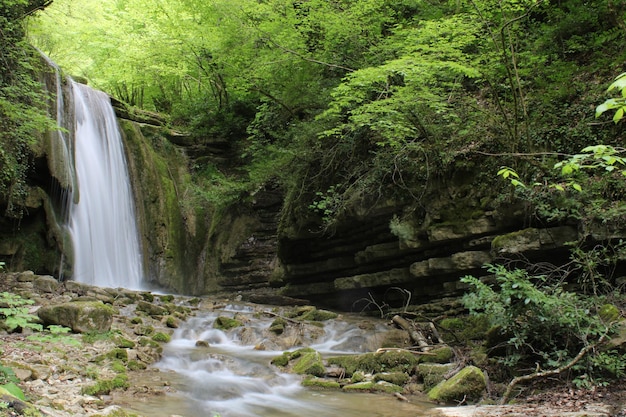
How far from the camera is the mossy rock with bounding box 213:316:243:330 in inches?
386

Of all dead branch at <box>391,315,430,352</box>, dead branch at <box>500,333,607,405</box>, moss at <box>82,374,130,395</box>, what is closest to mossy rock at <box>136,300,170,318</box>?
moss at <box>82,374,130,395</box>

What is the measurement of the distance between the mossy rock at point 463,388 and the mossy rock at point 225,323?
206 inches

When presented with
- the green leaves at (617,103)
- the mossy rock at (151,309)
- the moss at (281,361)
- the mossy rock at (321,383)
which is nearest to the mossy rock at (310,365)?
the moss at (281,361)

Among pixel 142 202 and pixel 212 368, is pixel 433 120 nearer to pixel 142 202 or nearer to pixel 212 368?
pixel 212 368

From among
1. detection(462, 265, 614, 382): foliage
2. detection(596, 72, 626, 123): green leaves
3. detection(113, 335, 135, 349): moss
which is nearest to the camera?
detection(596, 72, 626, 123): green leaves

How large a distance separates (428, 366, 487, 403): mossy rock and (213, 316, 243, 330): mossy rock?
5238 millimetres

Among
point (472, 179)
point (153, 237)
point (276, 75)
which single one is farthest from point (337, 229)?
point (153, 237)

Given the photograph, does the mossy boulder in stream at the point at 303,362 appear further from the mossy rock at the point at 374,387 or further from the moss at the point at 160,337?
the moss at the point at 160,337

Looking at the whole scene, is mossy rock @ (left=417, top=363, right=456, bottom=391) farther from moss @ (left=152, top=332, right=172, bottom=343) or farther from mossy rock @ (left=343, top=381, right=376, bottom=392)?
moss @ (left=152, top=332, right=172, bottom=343)

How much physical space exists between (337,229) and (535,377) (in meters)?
7.13

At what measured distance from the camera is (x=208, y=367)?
732cm

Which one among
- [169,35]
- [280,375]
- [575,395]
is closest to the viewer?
[575,395]

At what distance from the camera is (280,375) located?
23.0 ft

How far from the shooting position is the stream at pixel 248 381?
5.41m
